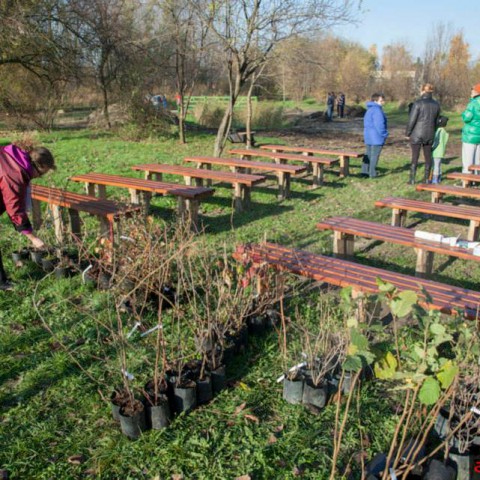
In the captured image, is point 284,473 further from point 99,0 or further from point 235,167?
point 99,0

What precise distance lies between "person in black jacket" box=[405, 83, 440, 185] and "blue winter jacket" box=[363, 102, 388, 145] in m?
0.75

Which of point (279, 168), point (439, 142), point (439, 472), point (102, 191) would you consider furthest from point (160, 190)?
point (439, 142)

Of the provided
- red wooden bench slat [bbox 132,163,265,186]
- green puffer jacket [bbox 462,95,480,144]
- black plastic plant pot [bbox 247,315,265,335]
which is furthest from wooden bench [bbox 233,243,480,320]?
green puffer jacket [bbox 462,95,480,144]

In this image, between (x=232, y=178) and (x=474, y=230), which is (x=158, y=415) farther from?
(x=232, y=178)

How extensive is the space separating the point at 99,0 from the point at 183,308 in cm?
1497

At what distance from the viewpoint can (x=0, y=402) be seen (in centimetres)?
306

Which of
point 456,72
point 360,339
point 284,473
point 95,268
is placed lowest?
point 284,473

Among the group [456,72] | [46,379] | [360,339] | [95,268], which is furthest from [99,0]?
[456,72]

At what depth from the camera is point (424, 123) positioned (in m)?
8.70

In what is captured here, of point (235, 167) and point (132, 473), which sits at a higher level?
point (235, 167)

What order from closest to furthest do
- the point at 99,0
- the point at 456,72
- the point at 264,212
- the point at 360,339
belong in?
the point at 360,339, the point at 264,212, the point at 99,0, the point at 456,72

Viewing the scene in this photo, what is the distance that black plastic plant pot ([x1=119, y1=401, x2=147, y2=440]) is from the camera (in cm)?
273

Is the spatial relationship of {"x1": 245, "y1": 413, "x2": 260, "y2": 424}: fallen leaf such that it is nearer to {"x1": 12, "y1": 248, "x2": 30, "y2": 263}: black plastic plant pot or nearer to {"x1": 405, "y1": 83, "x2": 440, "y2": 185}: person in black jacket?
{"x1": 12, "y1": 248, "x2": 30, "y2": 263}: black plastic plant pot

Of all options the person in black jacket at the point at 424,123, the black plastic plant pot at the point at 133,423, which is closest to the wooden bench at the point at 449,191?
the person in black jacket at the point at 424,123
